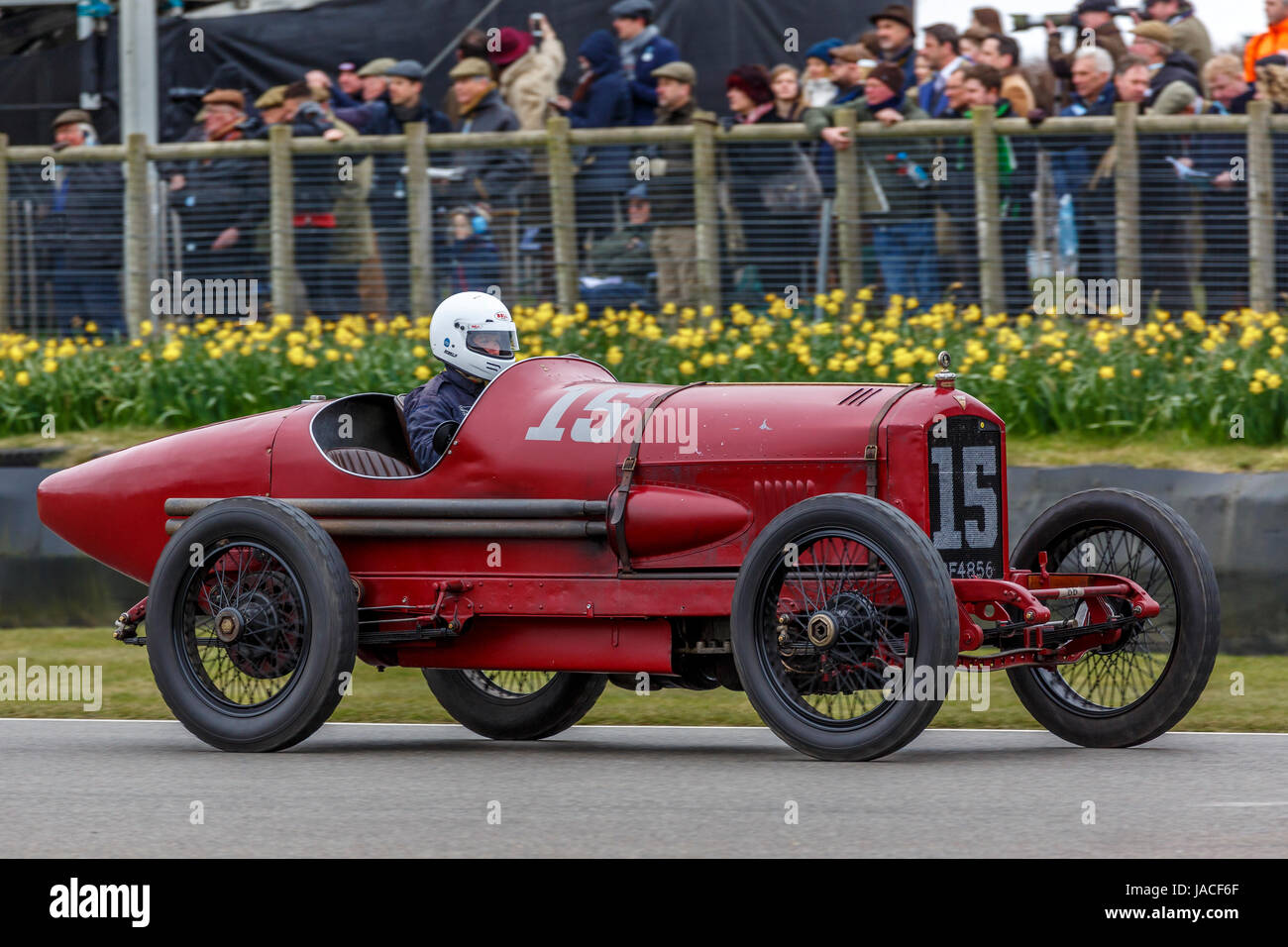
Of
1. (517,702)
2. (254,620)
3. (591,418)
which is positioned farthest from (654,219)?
(254,620)

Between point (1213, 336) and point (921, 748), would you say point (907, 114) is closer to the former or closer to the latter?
point (1213, 336)

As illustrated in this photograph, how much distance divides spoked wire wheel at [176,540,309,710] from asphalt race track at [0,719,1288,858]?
12.7 inches

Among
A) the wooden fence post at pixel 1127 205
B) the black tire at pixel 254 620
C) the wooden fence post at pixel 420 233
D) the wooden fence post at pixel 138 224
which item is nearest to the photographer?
the black tire at pixel 254 620

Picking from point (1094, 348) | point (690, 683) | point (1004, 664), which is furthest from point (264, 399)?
point (1004, 664)

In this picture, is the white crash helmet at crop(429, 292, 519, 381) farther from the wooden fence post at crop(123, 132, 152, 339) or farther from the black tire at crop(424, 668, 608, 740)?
the wooden fence post at crop(123, 132, 152, 339)

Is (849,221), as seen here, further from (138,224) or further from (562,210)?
(138,224)

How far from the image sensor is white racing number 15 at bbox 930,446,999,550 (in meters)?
8.20

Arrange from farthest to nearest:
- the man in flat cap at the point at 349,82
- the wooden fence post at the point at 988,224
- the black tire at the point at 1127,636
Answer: the man in flat cap at the point at 349,82, the wooden fence post at the point at 988,224, the black tire at the point at 1127,636

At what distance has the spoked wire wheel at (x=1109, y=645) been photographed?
839 cm

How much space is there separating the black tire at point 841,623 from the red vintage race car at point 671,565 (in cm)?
1

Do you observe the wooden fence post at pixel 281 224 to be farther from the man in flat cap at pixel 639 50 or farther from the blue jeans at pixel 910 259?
the blue jeans at pixel 910 259

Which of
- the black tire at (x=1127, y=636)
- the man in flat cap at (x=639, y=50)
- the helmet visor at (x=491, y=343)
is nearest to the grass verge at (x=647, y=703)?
the black tire at (x=1127, y=636)

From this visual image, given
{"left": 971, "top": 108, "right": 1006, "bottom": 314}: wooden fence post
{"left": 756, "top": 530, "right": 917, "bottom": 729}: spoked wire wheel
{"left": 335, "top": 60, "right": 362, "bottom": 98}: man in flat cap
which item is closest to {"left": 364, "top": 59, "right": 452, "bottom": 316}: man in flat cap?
{"left": 335, "top": 60, "right": 362, "bottom": 98}: man in flat cap

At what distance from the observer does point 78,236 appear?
15.8 m
